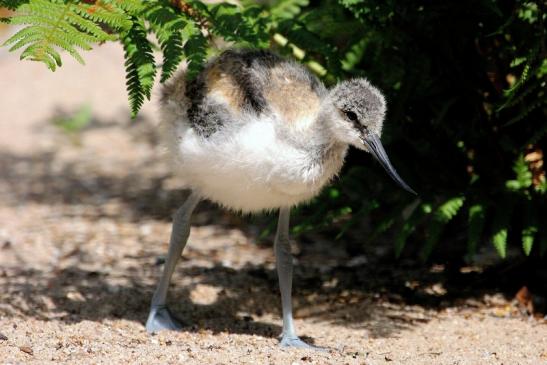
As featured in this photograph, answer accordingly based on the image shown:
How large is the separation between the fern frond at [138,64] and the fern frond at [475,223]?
2.16m

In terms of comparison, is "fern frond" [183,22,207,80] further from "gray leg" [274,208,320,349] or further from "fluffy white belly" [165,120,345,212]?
"gray leg" [274,208,320,349]

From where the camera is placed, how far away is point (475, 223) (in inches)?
208

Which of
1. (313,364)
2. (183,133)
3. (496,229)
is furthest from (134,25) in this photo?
(496,229)

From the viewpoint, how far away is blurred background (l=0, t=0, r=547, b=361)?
5219 millimetres

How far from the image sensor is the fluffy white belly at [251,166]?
455cm

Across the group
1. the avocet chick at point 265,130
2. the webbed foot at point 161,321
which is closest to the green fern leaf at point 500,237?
the avocet chick at point 265,130

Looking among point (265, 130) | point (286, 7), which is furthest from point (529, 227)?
point (286, 7)

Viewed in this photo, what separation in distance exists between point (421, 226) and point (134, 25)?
325 centimetres

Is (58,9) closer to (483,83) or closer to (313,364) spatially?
(313,364)

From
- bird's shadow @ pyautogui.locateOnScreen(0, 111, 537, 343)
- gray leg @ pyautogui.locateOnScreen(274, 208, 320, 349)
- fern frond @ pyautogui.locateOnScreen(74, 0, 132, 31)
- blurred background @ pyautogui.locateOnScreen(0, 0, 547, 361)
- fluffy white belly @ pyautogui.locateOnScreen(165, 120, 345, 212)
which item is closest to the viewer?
fern frond @ pyautogui.locateOnScreen(74, 0, 132, 31)

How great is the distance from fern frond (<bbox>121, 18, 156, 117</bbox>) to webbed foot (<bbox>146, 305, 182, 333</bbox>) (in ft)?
4.88

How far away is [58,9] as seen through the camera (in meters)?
4.20

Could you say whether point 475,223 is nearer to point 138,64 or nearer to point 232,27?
point 232,27

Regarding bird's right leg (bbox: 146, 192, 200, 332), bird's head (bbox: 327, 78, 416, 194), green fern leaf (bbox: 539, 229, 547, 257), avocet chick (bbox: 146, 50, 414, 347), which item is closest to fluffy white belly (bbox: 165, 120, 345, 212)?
avocet chick (bbox: 146, 50, 414, 347)
